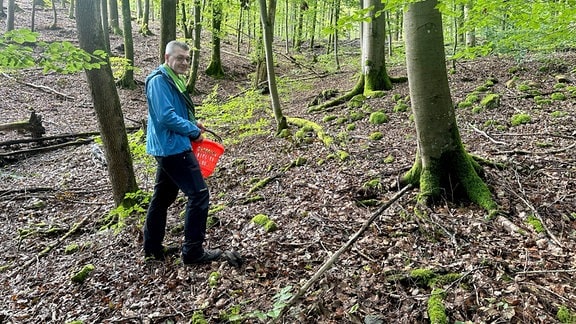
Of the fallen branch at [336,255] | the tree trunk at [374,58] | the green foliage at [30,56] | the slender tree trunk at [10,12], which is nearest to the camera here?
the fallen branch at [336,255]

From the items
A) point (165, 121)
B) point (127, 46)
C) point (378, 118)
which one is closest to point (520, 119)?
point (378, 118)

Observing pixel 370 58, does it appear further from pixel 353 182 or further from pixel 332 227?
pixel 332 227

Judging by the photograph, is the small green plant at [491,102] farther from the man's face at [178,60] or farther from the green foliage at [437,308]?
the man's face at [178,60]

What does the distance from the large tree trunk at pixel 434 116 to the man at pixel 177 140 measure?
236 cm

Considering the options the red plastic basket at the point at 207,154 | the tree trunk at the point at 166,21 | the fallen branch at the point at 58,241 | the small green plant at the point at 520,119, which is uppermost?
the tree trunk at the point at 166,21

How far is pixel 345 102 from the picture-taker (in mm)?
9648

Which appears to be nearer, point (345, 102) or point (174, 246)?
point (174, 246)

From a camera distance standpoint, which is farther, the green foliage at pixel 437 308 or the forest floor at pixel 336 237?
the forest floor at pixel 336 237

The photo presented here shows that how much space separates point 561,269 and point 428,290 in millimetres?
1080

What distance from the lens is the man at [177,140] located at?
3555 millimetres

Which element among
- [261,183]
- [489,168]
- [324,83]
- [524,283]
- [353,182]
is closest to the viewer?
[524,283]

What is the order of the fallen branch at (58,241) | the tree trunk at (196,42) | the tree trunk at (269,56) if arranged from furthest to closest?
the tree trunk at (196,42) < the tree trunk at (269,56) < the fallen branch at (58,241)

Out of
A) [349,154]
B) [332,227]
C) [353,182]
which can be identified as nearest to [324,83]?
[349,154]

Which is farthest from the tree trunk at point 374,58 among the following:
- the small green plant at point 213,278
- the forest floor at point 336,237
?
the small green plant at point 213,278
